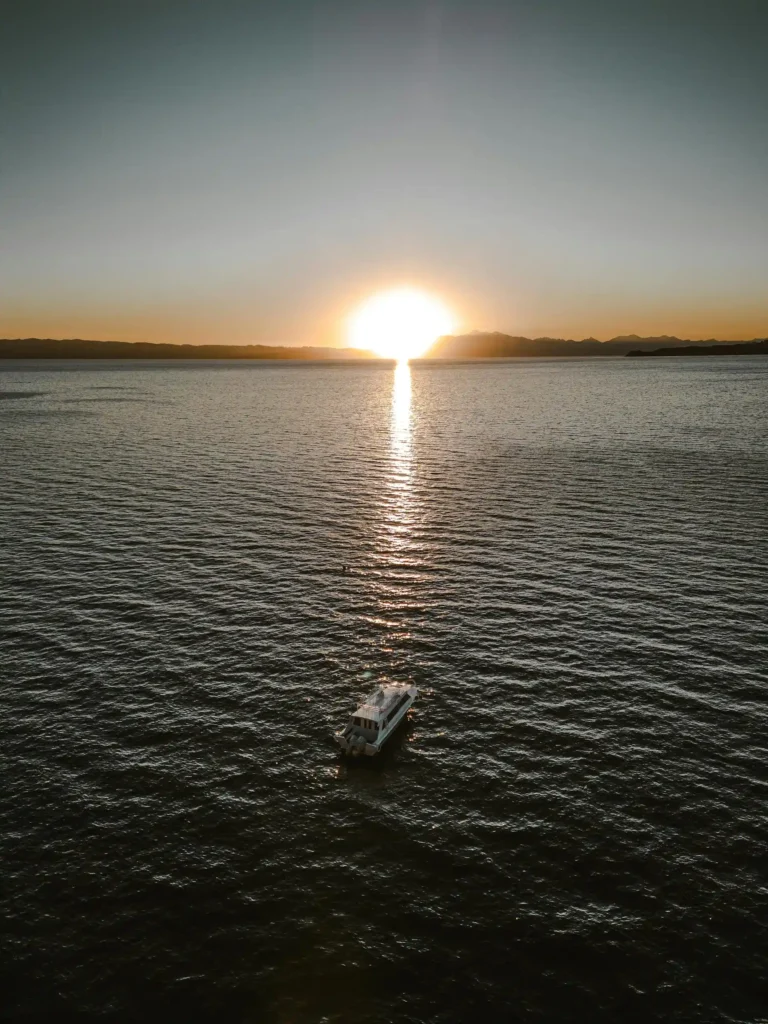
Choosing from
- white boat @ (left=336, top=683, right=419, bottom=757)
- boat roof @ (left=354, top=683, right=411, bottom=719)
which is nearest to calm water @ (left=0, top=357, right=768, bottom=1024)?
white boat @ (left=336, top=683, right=419, bottom=757)

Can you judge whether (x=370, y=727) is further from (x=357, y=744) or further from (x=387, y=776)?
(x=387, y=776)

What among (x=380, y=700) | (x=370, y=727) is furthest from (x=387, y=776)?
(x=380, y=700)

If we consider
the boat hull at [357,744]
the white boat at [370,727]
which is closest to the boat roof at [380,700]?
the white boat at [370,727]

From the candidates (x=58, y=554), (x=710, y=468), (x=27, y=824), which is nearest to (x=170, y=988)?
(x=27, y=824)

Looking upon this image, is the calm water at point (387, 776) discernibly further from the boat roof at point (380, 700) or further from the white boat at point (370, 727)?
the boat roof at point (380, 700)

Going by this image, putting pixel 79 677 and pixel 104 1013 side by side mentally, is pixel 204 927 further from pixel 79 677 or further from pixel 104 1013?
pixel 79 677

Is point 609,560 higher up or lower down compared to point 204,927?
higher up
